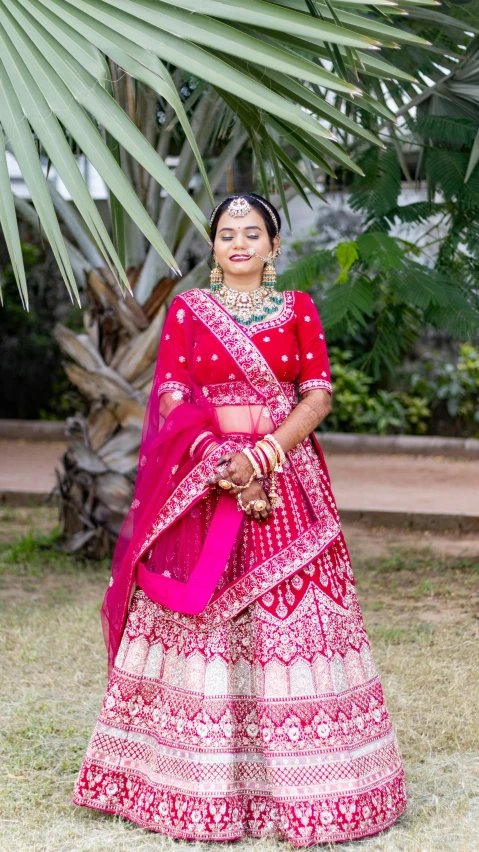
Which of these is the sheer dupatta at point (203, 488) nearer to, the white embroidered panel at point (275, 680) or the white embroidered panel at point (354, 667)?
the white embroidered panel at point (275, 680)

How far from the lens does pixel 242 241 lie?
2932mm

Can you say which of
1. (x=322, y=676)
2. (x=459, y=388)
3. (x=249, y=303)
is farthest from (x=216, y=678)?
(x=459, y=388)

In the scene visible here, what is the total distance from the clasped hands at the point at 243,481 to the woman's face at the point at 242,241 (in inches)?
21.8

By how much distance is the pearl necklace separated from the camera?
2.98m

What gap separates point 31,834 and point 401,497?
6.13 m

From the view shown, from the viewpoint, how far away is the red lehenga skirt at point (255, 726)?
273 cm

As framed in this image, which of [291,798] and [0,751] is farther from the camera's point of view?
[0,751]

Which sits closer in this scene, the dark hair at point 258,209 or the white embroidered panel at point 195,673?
the white embroidered panel at point 195,673

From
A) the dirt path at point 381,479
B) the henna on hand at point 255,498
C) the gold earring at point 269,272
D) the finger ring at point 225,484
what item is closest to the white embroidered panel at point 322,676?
the henna on hand at point 255,498

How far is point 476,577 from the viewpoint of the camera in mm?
6141

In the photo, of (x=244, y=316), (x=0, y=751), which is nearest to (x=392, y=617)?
(x=0, y=751)

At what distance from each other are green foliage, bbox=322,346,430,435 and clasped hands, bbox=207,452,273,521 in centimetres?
853

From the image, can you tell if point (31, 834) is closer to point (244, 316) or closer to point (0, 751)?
point (0, 751)

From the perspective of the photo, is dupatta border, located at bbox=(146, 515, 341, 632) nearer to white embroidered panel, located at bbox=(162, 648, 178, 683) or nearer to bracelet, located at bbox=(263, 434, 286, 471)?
white embroidered panel, located at bbox=(162, 648, 178, 683)
